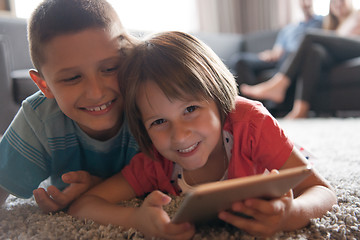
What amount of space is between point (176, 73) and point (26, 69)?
1.44 metres

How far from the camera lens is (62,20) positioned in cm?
68

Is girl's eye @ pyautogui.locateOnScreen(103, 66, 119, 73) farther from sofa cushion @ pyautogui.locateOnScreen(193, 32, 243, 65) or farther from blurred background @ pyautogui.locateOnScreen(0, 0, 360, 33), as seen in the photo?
blurred background @ pyautogui.locateOnScreen(0, 0, 360, 33)

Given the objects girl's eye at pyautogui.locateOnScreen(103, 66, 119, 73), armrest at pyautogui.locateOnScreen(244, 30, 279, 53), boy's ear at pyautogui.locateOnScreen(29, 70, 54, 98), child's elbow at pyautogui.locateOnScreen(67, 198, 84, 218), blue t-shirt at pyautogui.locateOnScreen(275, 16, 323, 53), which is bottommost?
armrest at pyautogui.locateOnScreen(244, 30, 279, 53)

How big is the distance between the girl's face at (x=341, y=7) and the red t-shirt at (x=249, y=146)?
2.27 metres

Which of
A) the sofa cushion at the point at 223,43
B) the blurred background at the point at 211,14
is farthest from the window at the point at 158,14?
the sofa cushion at the point at 223,43

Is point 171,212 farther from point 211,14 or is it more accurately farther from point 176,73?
point 211,14

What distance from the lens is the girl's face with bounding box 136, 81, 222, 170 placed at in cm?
64

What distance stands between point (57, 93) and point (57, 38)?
12 centimetres

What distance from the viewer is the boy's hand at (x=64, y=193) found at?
2.21 ft

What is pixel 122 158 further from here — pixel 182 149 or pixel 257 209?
pixel 257 209

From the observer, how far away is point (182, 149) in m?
0.67

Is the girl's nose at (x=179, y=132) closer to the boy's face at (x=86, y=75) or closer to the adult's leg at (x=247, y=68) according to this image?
the boy's face at (x=86, y=75)

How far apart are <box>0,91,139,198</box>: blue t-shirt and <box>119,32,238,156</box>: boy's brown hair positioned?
137mm

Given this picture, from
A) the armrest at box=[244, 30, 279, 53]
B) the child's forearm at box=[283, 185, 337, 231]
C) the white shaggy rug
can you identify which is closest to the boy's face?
the white shaggy rug
